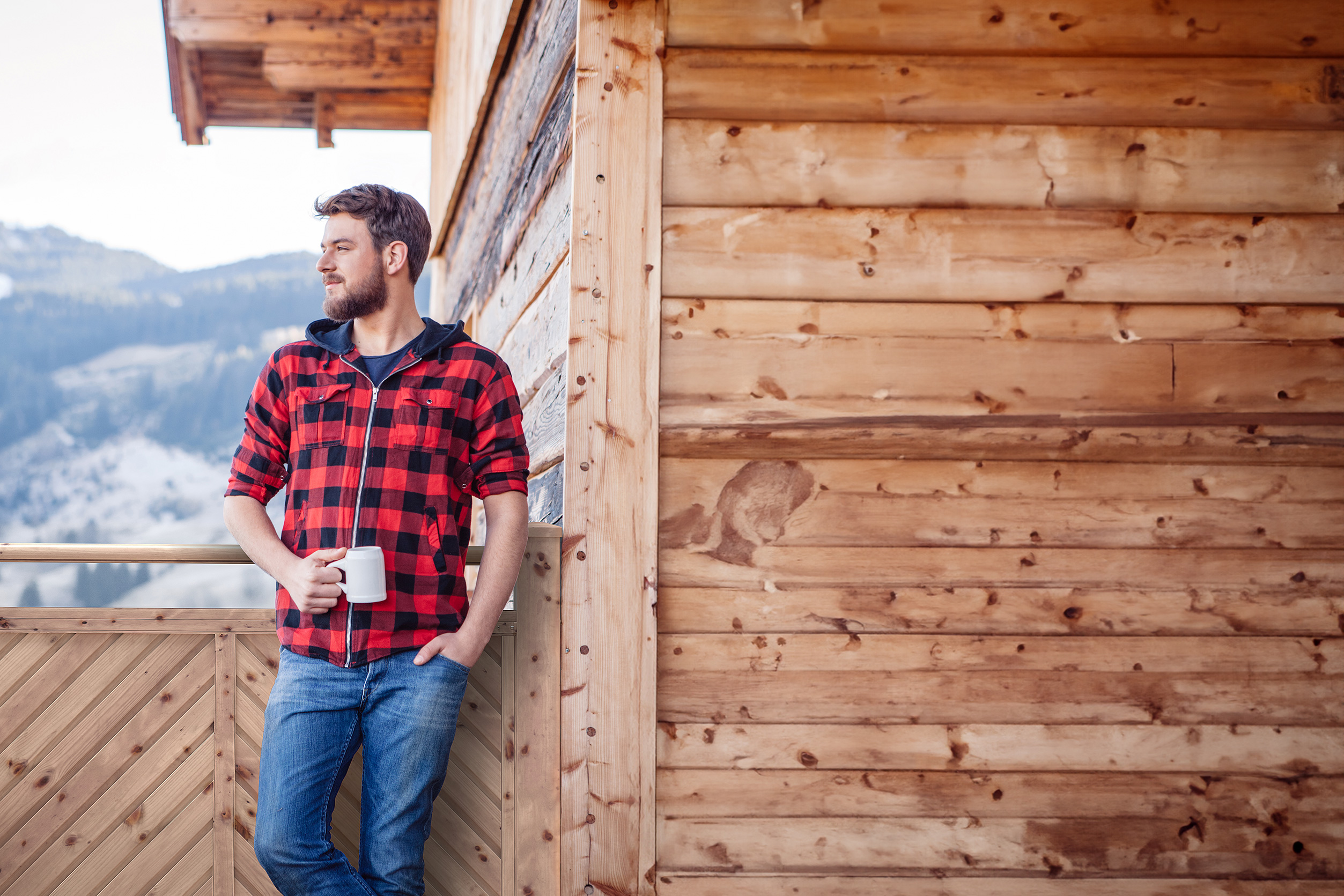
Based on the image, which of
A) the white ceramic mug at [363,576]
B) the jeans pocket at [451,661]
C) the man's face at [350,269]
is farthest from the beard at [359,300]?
the jeans pocket at [451,661]

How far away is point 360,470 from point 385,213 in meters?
0.61

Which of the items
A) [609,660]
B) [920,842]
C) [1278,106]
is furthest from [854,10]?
[920,842]

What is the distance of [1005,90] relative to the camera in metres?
2.20

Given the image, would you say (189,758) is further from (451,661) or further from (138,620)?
(451,661)

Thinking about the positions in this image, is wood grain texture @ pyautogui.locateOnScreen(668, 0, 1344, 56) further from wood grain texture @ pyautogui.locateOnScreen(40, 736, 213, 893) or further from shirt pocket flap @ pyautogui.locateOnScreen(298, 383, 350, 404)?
wood grain texture @ pyautogui.locateOnScreen(40, 736, 213, 893)

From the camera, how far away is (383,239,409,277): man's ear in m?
1.87

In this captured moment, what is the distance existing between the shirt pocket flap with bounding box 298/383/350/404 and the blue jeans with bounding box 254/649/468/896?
57 centimetres

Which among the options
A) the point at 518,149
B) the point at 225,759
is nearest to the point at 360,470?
the point at 225,759

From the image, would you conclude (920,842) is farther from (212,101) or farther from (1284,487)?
(212,101)

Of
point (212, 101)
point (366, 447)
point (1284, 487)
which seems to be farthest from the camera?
point (212, 101)

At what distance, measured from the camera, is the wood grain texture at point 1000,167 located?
2.15 metres

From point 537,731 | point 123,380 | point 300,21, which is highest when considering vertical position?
point 123,380

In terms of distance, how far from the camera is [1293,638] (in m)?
2.16

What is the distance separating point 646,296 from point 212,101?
5930 millimetres
